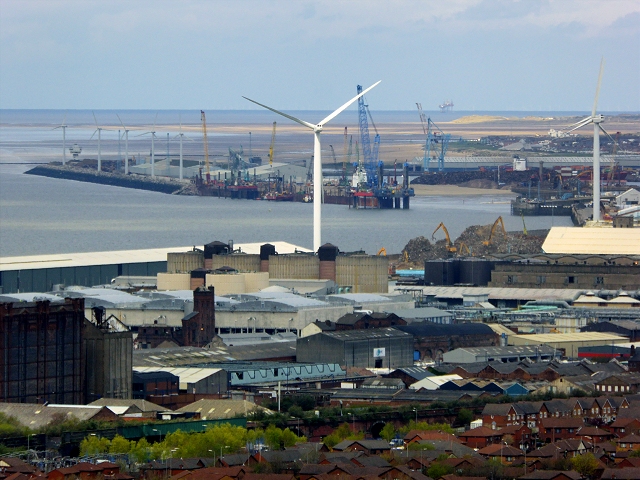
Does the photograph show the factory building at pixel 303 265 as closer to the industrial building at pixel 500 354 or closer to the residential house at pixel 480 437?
the industrial building at pixel 500 354

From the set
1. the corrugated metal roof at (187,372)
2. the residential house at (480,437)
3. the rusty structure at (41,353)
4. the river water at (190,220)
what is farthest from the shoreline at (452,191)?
the residential house at (480,437)

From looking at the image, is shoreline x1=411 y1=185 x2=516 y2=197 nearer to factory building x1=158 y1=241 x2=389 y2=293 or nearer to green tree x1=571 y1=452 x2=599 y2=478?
factory building x1=158 y1=241 x2=389 y2=293

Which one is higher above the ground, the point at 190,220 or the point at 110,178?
the point at 110,178

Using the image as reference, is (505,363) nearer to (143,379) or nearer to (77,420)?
(143,379)

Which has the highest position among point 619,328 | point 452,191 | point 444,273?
point 452,191

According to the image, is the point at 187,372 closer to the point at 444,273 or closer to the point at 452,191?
the point at 444,273

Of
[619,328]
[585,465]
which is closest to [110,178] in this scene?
[619,328]

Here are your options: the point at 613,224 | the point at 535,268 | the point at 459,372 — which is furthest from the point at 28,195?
the point at 459,372

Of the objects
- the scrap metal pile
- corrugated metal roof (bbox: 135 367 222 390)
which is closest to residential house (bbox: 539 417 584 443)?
corrugated metal roof (bbox: 135 367 222 390)
